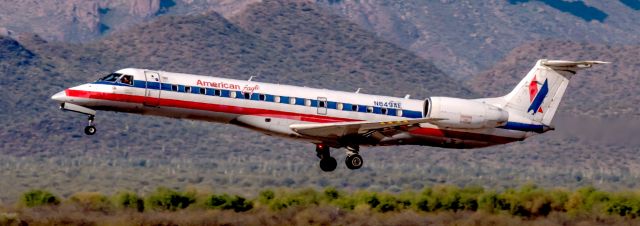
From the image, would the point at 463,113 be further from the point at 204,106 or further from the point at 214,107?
the point at 204,106

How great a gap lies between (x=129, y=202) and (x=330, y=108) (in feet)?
51.3

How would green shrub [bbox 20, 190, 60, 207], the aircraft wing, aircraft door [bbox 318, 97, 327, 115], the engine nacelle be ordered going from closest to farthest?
the aircraft wing
aircraft door [bbox 318, 97, 327, 115]
the engine nacelle
green shrub [bbox 20, 190, 60, 207]

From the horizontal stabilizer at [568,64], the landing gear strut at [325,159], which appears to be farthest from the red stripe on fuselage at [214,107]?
the horizontal stabilizer at [568,64]

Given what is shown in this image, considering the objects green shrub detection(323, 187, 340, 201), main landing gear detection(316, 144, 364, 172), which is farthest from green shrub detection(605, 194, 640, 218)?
main landing gear detection(316, 144, 364, 172)

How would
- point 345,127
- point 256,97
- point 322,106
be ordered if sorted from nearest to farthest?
point 256,97
point 345,127
point 322,106

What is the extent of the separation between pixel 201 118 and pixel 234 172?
259 feet

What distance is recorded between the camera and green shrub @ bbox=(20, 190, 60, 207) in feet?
200

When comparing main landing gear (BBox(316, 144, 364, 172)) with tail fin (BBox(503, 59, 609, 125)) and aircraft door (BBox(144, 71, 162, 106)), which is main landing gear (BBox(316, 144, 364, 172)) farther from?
aircraft door (BBox(144, 71, 162, 106))

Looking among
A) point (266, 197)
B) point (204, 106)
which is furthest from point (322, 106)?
point (266, 197)

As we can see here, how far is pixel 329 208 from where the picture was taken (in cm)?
5950

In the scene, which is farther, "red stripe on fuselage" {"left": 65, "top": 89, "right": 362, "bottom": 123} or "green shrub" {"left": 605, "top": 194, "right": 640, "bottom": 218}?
"green shrub" {"left": 605, "top": 194, "right": 640, "bottom": 218}

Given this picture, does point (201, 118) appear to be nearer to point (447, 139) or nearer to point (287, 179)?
point (447, 139)

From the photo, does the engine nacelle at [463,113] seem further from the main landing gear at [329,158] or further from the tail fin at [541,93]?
the main landing gear at [329,158]

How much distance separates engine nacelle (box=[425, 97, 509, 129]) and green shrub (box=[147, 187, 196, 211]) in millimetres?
15811
